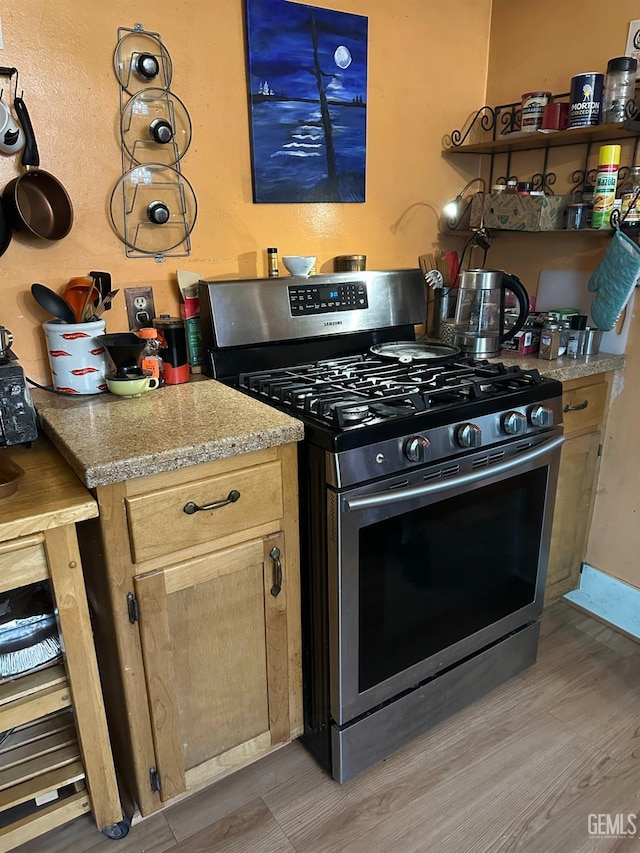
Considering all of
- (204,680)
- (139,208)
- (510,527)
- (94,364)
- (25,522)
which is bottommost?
(204,680)

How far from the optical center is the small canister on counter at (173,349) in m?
1.55

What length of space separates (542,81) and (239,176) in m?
1.11

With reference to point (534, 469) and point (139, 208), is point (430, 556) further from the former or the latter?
point (139, 208)

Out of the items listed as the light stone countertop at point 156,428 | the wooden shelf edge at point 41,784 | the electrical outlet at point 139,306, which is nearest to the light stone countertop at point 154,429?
the light stone countertop at point 156,428

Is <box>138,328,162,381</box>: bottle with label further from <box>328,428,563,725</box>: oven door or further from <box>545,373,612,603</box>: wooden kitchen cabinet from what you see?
<box>545,373,612,603</box>: wooden kitchen cabinet

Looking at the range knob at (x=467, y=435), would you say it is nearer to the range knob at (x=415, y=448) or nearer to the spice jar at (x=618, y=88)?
the range knob at (x=415, y=448)

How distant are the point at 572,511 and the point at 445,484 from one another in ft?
2.81

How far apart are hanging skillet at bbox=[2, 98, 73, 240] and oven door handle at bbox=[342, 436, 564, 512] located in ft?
3.26

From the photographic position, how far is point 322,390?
1.47 metres

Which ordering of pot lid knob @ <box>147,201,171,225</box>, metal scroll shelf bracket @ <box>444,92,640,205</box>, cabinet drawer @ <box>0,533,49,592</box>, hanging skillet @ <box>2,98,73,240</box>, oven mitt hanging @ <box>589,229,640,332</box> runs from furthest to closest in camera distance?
1. metal scroll shelf bracket @ <box>444,92,640,205</box>
2. oven mitt hanging @ <box>589,229,640,332</box>
3. pot lid knob @ <box>147,201,171,225</box>
4. hanging skillet @ <box>2,98,73,240</box>
5. cabinet drawer @ <box>0,533,49,592</box>

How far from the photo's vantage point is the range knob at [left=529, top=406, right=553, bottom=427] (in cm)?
154

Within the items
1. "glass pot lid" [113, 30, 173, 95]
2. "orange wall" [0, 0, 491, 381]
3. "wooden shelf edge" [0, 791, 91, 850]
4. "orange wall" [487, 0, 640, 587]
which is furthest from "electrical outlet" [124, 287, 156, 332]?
"orange wall" [487, 0, 640, 587]

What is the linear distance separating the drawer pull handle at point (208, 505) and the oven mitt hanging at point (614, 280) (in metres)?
1.31

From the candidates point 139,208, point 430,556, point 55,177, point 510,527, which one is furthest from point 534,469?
point 55,177
